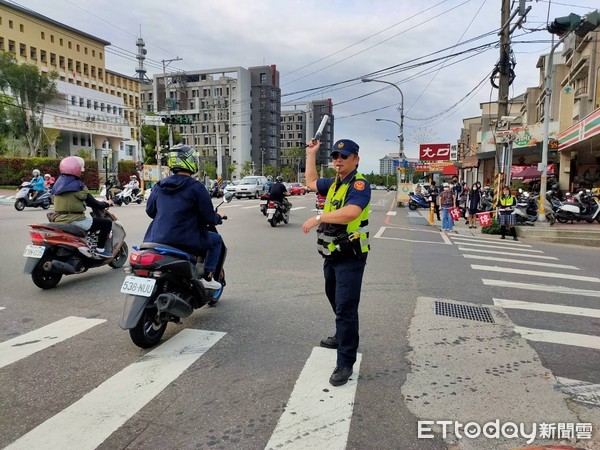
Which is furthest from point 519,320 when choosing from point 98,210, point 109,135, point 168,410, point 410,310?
point 109,135

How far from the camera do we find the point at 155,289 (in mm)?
4117

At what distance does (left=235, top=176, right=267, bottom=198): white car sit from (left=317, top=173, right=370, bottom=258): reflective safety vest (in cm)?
3064

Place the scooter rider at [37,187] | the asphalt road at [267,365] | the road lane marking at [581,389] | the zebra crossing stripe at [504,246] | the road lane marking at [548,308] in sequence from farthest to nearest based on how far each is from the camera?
the scooter rider at [37,187] → the zebra crossing stripe at [504,246] → the road lane marking at [548,308] → the road lane marking at [581,389] → the asphalt road at [267,365]

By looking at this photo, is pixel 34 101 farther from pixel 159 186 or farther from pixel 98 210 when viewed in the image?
pixel 159 186

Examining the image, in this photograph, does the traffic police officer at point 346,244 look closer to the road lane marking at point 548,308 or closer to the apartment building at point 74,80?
the road lane marking at point 548,308

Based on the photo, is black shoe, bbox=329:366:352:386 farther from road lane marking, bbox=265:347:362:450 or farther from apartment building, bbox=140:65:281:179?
apartment building, bbox=140:65:281:179

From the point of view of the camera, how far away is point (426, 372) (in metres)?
3.83

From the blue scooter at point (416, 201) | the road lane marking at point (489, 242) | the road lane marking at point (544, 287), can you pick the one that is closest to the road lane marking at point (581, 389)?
the road lane marking at point (544, 287)

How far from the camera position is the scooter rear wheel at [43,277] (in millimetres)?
6219

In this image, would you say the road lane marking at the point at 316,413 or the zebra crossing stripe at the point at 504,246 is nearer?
the road lane marking at the point at 316,413

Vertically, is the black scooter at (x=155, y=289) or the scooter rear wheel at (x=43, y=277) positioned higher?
the black scooter at (x=155, y=289)

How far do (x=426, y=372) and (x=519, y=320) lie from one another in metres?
2.25

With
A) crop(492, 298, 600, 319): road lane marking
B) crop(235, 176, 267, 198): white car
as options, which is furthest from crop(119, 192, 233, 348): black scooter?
crop(235, 176, 267, 198): white car

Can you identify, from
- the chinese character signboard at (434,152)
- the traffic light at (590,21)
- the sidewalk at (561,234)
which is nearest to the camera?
the traffic light at (590,21)
